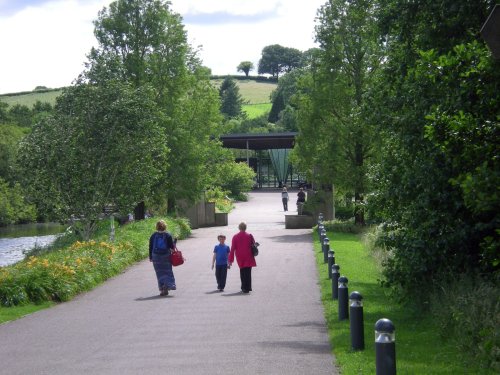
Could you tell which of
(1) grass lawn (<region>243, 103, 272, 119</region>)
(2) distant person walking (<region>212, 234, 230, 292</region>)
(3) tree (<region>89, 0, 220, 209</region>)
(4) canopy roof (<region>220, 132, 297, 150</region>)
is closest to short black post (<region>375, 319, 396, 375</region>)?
(2) distant person walking (<region>212, 234, 230, 292</region>)

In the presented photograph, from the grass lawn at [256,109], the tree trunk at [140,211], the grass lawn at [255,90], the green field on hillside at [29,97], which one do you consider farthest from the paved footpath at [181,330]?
the grass lawn at [255,90]

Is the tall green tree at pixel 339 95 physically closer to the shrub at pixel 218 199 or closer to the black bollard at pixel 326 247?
the black bollard at pixel 326 247

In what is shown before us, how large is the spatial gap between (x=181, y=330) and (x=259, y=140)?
240 ft

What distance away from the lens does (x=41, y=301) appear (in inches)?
671

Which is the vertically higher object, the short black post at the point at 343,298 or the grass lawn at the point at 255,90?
the grass lawn at the point at 255,90

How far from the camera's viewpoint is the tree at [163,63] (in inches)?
Result: 1489

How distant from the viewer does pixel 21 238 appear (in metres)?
52.7

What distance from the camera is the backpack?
715 inches

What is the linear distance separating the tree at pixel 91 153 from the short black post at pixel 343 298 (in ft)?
55.9

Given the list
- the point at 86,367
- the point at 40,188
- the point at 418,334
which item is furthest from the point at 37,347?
the point at 40,188

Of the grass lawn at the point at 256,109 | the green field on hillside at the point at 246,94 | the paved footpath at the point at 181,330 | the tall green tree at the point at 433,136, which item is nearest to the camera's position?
the paved footpath at the point at 181,330

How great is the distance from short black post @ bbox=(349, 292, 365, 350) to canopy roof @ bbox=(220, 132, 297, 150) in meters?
65.8

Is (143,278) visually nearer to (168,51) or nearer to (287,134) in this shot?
(168,51)

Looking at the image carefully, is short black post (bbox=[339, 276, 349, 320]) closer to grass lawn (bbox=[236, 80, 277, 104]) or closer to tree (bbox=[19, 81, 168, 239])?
tree (bbox=[19, 81, 168, 239])
